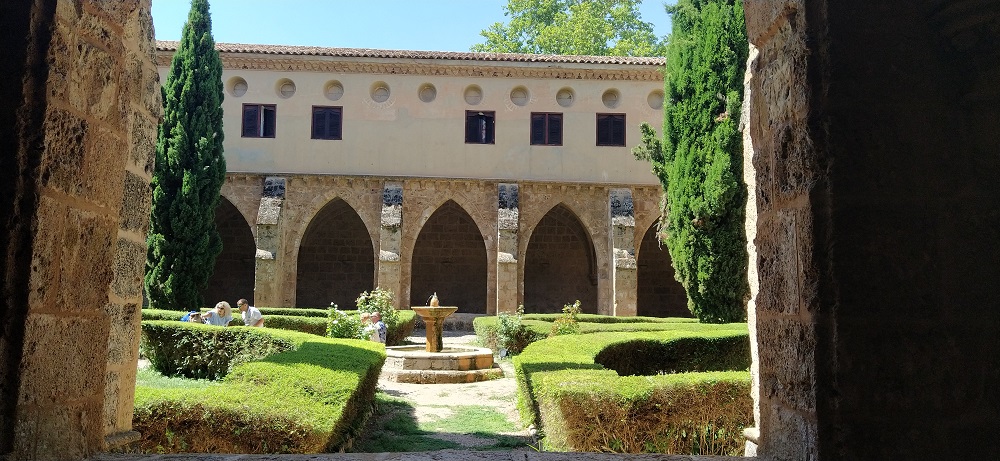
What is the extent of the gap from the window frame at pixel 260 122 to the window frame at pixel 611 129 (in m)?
8.60

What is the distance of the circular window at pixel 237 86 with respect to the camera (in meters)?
19.0

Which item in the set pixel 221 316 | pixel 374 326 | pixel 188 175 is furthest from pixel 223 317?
pixel 188 175

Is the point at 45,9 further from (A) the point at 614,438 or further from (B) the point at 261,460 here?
(A) the point at 614,438

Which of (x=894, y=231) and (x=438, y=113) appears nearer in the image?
(x=894, y=231)

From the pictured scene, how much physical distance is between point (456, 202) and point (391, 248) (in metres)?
2.30

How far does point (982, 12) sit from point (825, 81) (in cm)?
50

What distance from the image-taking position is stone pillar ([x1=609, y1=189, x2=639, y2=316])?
17.8 meters

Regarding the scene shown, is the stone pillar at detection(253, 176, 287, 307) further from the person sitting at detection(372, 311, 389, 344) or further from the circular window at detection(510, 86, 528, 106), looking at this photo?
the circular window at detection(510, 86, 528, 106)

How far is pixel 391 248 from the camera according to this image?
17953 mm

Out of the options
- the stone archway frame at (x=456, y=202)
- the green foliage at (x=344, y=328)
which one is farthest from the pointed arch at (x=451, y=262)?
the green foliage at (x=344, y=328)

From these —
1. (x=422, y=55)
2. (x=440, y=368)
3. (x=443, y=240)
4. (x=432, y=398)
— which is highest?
(x=422, y=55)

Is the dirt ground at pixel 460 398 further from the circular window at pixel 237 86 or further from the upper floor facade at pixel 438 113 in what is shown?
the circular window at pixel 237 86

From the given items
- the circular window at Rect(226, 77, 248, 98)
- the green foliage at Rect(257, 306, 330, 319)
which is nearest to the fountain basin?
the green foliage at Rect(257, 306, 330, 319)

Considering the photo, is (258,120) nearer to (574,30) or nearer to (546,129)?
(546,129)
